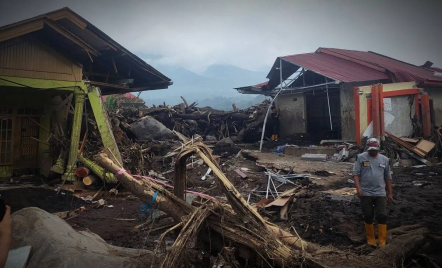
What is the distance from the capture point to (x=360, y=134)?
1206cm

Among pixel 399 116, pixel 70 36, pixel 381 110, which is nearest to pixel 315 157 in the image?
pixel 381 110

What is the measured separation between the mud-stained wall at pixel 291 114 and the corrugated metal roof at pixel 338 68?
2131 millimetres

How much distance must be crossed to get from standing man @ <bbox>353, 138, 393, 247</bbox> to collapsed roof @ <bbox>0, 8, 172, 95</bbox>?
786 cm

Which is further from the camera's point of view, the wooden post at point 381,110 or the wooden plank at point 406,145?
the wooden post at point 381,110

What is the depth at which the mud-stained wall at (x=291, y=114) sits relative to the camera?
1709 centimetres

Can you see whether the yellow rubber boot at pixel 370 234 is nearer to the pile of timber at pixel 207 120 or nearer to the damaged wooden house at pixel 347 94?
the damaged wooden house at pixel 347 94

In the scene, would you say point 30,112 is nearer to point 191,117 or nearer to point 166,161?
point 166,161

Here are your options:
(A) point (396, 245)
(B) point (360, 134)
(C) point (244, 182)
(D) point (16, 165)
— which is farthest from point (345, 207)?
(D) point (16, 165)

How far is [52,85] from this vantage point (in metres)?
8.47

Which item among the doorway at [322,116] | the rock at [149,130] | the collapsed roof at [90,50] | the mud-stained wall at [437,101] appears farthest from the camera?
the doorway at [322,116]

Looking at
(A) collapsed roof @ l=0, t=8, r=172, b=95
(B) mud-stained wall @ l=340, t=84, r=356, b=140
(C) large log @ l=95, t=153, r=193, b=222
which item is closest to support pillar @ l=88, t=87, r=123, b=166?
(A) collapsed roof @ l=0, t=8, r=172, b=95

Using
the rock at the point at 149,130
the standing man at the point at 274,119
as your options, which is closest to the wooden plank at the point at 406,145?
the standing man at the point at 274,119

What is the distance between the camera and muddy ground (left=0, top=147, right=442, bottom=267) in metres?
5.16

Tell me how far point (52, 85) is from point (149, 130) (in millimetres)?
7970
